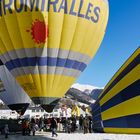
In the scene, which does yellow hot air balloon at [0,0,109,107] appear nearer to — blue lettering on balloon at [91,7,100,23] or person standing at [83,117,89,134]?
blue lettering on balloon at [91,7,100,23]

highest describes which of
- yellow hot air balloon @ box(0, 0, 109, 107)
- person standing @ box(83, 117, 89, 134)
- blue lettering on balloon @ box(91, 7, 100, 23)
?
blue lettering on balloon @ box(91, 7, 100, 23)

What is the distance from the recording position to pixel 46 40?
25.1 metres

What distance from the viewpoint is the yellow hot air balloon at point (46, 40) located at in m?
24.6

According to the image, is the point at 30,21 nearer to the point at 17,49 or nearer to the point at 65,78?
the point at 17,49

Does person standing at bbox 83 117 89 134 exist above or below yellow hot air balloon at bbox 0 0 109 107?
below

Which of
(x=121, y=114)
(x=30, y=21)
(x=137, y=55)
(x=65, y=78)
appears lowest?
(x=121, y=114)

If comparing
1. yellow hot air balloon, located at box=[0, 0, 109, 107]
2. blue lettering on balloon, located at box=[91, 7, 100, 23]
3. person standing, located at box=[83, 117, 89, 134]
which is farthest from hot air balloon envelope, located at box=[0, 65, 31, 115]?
blue lettering on balloon, located at box=[91, 7, 100, 23]

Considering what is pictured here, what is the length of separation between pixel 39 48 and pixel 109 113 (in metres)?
7.80

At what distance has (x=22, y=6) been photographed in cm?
2458

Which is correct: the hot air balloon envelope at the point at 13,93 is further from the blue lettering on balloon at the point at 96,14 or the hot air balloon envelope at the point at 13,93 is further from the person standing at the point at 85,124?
the blue lettering on balloon at the point at 96,14

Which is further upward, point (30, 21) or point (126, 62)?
point (30, 21)

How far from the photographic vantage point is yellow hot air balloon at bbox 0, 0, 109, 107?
24578 mm

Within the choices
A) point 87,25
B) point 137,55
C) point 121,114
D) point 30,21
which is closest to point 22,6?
point 30,21

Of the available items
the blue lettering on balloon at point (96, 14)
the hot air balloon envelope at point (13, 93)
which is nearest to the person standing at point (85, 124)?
the blue lettering on balloon at point (96, 14)
